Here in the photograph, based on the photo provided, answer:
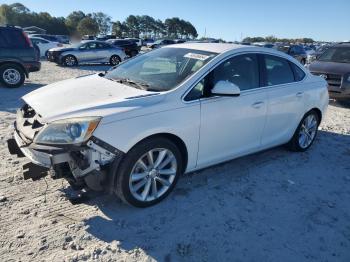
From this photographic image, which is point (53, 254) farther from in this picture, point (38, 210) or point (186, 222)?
point (186, 222)

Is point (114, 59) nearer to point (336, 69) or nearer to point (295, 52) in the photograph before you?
point (295, 52)

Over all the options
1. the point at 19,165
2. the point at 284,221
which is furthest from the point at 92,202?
the point at 284,221

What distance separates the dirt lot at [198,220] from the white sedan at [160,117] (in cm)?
33

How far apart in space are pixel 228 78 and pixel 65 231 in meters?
2.53

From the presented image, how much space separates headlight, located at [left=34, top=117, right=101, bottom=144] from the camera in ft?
10.7

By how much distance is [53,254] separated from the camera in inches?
122

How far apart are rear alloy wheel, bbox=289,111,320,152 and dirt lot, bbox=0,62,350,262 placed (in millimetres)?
756

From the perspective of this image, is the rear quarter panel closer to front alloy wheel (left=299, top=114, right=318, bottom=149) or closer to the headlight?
the headlight

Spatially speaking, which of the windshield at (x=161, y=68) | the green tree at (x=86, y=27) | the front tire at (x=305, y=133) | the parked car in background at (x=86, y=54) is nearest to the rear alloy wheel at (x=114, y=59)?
the parked car in background at (x=86, y=54)

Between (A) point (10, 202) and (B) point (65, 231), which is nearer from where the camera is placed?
(B) point (65, 231)

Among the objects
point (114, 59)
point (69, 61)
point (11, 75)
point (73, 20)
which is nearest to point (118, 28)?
point (73, 20)

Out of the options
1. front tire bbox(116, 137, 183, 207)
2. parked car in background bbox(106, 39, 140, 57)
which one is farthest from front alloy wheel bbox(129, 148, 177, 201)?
parked car in background bbox(106, 39, 140, 57)

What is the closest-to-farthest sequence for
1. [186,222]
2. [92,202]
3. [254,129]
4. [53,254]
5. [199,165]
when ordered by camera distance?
[53,254], [186,222], [92,202], [199,165], [254,129]

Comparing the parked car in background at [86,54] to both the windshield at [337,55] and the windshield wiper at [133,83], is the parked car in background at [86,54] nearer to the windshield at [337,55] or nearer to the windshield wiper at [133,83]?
the windshield at [337,55]
